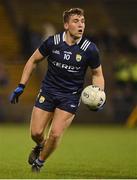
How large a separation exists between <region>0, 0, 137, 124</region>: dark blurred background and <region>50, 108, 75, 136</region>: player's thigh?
45.8 ft

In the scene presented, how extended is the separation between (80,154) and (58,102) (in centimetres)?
390

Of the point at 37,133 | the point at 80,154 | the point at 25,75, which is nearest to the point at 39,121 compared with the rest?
the point at 37,133

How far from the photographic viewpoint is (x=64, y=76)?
10.5 m

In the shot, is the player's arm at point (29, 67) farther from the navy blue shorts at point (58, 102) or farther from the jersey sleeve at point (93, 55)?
the jersey sleeve at point (93, 55)

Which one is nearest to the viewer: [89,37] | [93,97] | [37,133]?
[93,97]

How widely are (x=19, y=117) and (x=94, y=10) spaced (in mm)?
7591

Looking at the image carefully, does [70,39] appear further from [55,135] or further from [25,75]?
[55,135]

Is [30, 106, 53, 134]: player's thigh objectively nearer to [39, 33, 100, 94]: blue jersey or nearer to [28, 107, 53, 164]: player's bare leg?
[28, 107, 53, 164]: player's bare leg

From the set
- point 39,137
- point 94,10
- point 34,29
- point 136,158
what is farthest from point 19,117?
point 39,137

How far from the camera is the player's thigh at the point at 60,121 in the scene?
10297mm

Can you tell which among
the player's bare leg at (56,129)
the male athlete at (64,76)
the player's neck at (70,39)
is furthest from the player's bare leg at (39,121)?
the player's neck at (70,39)

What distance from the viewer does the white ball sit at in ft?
33.7

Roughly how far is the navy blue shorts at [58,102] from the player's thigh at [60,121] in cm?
→ 5

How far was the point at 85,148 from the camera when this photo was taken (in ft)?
51.6
